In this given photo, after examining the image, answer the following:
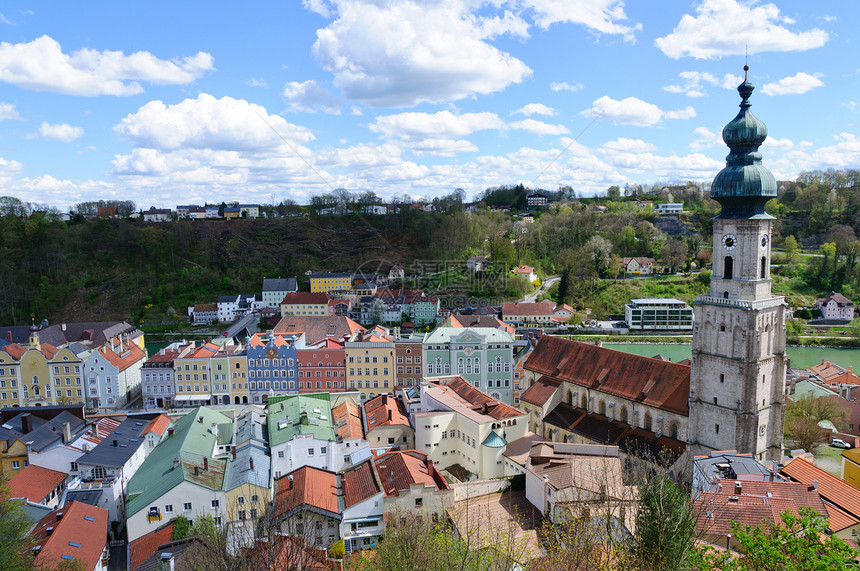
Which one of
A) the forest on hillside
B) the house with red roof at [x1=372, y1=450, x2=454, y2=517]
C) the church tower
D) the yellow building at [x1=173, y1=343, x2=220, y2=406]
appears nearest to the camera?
the house with red roof at [x1=372, y1=450, x2=454, y2=517]

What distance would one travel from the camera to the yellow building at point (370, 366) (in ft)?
120

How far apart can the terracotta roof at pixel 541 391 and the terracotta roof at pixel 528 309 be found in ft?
102

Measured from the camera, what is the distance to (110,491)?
815 inches

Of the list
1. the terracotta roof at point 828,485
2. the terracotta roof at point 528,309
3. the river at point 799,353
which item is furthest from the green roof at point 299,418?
the terracotta roof at point 528,309

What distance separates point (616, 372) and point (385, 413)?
10.7m

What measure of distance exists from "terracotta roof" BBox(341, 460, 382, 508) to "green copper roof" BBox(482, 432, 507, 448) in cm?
491

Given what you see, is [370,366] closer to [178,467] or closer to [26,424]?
[178,467]

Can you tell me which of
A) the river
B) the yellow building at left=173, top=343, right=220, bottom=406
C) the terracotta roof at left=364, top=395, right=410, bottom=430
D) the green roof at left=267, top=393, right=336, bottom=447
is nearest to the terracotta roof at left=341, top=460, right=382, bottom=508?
the green roof at left=267, top=393, right=336, bottom=447

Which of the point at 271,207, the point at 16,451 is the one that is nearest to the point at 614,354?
the point at 16,451

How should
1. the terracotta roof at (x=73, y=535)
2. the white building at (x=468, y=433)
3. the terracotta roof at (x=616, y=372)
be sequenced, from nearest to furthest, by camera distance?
1. the terracotta roof at (x=73, y=535)
2. the terracotta roof at (x=616, y=372)
3. the white building at (x=468, y=433)

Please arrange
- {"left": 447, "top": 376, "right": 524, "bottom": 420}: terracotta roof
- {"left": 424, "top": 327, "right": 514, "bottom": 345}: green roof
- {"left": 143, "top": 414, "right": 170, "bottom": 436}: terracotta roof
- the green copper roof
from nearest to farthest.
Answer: the green copper roof < {"left": 447, "top": 376, "right": 524, "bottom": 420}: terracotta roof < {"left": 143, "top": 414, "right": 170, "bottom": 436}: terracotta roof < {"left": 424, "top": 327, "right": 514, "bottom": 345}: green roof

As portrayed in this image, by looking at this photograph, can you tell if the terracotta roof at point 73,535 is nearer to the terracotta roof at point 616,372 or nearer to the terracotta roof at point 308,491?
the terracotta roof at point 308,491

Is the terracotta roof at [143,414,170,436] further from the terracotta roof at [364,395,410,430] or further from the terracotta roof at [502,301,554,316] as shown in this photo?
the terracotta roof at [502,301,554,316]

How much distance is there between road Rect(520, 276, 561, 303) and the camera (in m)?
64.9
